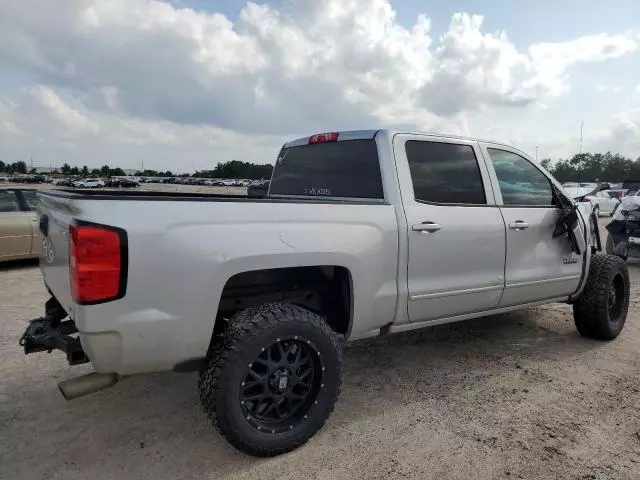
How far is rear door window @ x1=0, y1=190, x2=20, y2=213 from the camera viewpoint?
840cm

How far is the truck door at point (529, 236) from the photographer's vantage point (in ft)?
13.2

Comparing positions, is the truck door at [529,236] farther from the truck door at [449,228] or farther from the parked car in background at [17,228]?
the parked car in background at [17,228]

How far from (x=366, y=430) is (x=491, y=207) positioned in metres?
1.94

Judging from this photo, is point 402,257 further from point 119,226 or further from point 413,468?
point 119,226

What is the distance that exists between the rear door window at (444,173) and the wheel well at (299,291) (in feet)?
2.74

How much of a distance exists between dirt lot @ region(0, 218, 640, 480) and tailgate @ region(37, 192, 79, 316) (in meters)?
0.87

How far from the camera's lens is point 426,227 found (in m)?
3.39

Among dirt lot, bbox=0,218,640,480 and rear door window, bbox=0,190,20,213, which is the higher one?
rear door window, bbox=0,190,20,213

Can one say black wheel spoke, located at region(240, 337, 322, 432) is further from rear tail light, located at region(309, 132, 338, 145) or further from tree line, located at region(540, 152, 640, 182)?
tree line, located at region(540, 152, 640, 182)

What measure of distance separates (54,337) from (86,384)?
41 centimetres

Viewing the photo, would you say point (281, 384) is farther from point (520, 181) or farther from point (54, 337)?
point (520, 181)

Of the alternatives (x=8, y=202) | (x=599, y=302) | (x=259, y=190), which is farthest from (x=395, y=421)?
(x=8, y=202)

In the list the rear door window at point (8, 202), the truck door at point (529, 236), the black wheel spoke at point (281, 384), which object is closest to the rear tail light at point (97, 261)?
the black wheel spoke at point (281, 384)

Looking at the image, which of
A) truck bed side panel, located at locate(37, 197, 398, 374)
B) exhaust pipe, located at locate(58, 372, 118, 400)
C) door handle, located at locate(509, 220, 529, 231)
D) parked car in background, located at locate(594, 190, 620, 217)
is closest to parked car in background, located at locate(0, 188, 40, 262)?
truck bed side panel, located at locate(37, 197, 398, 374)
